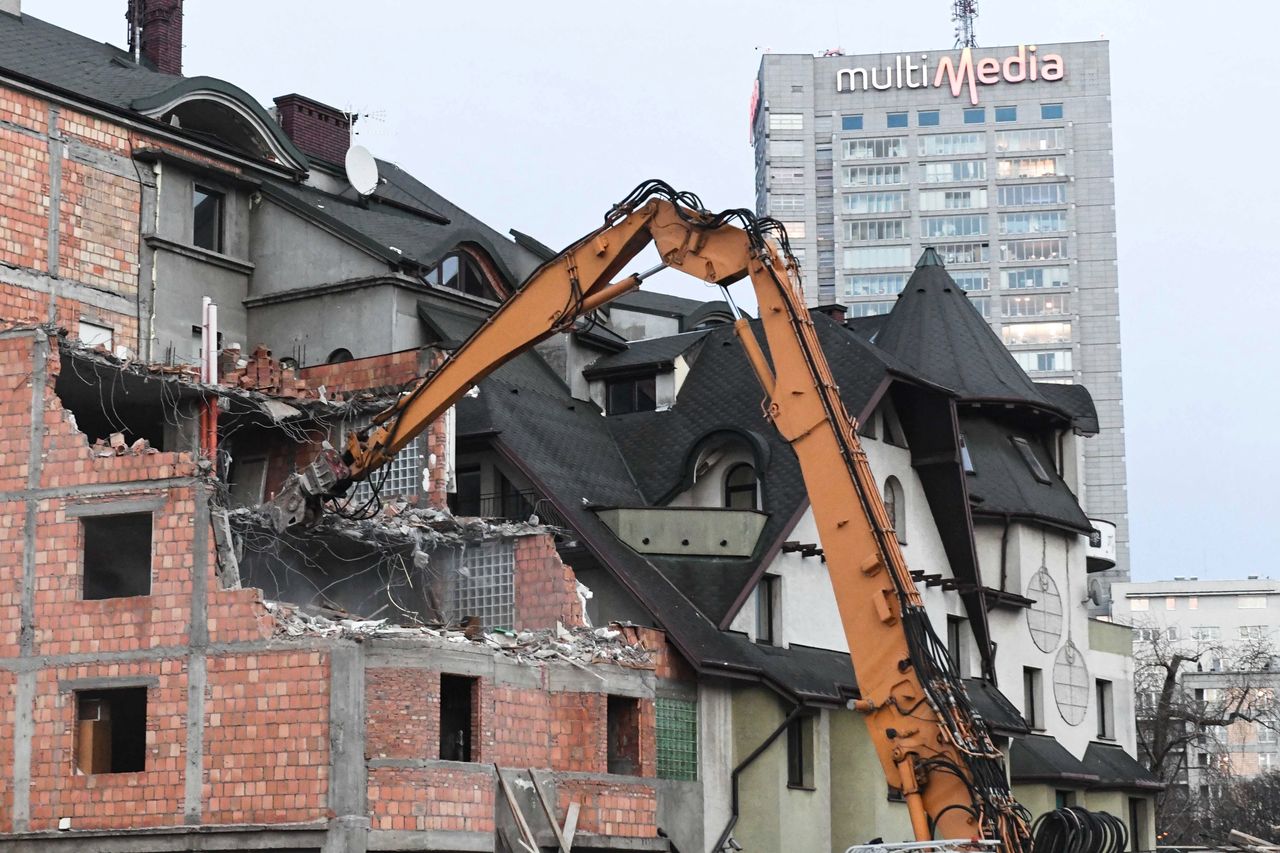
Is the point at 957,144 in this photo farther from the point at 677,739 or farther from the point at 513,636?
the point at 513,636

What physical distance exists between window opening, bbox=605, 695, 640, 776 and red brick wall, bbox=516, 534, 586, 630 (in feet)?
4.97

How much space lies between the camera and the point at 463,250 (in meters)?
42.8

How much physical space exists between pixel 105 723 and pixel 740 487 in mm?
13364

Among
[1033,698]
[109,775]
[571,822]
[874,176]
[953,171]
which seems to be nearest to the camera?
[109,775]

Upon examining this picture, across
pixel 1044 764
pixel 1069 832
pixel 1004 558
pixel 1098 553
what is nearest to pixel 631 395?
pixel 1004 558

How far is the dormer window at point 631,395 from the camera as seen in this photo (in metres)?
43.5

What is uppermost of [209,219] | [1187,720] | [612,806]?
[209,219]

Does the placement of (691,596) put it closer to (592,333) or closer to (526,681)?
(526,681)

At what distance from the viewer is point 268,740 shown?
29.1m

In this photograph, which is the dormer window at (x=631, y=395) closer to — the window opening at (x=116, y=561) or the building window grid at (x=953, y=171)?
the window opening at (x=116, y=561)

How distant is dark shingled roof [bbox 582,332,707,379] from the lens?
142 ft

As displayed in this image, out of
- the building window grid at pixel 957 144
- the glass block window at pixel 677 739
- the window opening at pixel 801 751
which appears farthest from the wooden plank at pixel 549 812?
the building window grid at pixel 957 144

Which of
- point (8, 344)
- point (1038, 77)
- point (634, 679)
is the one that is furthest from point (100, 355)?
point (1038, 77)

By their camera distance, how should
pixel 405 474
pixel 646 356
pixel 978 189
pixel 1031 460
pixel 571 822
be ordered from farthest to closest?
pixel 978 189 → pixel 1031 460 → pixel 646 356 → pixel 405 474 → pixel 571 822
